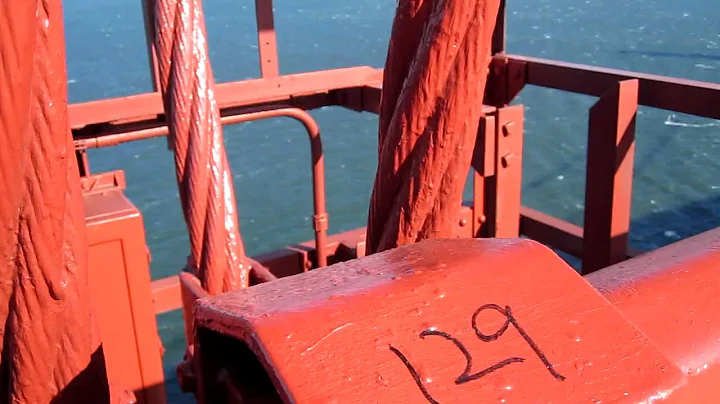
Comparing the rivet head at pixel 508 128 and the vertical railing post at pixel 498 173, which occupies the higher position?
the rivet head at pixel 508 128

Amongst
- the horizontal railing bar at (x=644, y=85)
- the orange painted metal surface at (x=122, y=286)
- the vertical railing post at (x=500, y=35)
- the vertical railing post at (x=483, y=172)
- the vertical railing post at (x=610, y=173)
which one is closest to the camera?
the orange painted metal surface at (x=122, y=286)

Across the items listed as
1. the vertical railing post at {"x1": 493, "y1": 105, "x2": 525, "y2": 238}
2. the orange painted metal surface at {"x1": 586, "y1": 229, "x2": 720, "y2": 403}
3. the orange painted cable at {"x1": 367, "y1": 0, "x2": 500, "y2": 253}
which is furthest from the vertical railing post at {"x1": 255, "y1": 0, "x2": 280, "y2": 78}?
the orange painted metal surface at {"x1": 586, "y1": 229, "x2": 720, "y2": 403}

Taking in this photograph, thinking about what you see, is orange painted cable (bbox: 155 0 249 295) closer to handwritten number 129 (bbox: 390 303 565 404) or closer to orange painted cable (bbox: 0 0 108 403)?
orange painted cable (bbox: 0 0 108 403)

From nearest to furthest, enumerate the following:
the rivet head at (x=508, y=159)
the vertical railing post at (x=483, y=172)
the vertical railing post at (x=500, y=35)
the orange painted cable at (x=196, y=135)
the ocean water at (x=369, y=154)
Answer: the orange painted cable at (x=196, y=135)
the vertical railing post at (x=483, y=172)
the rivet head at (x=508, y=159)
the vertical railing post at (x=500, y=35)
the ocean water at (x=369, y=154)

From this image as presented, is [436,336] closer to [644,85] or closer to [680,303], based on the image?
[680,303]

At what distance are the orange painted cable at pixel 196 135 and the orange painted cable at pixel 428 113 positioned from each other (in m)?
0.22

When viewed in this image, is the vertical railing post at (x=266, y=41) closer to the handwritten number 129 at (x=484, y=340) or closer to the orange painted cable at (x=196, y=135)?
the orange painted cable at (x=196, y=135)

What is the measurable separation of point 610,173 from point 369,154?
11.2 m

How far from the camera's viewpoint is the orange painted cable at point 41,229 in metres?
0.46

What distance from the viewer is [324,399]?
0.43m

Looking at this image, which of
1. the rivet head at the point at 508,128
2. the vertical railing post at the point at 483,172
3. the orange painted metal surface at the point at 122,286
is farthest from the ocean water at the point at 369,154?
the orange painted metal surface at the point at 122,286

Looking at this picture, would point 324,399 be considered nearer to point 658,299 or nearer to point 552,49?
point 658,299

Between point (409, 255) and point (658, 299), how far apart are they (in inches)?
8.5

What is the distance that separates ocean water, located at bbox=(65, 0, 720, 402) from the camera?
35.5ft
